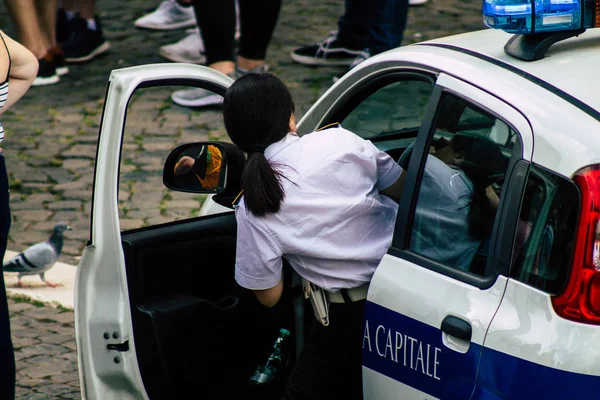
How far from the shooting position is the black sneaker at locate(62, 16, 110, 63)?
8836 millimetres

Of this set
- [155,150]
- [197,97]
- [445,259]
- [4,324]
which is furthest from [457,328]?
[197,97]

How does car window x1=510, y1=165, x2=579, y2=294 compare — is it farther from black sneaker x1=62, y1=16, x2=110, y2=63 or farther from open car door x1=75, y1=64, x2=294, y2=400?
black sneaker x1=62, y1=16, x2=110, y2=63

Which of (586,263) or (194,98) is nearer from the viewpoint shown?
(586,263)

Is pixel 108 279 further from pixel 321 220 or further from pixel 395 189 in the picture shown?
pixel 395 189

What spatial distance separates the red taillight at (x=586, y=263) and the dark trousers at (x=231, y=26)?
5.39m

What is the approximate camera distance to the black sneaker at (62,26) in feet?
28.9

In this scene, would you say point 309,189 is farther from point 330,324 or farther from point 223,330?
point 223,330

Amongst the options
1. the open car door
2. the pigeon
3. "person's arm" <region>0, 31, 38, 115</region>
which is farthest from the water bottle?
the pigeon

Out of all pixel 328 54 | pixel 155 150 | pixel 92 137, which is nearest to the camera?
pixel 155 150

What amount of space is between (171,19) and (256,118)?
6.96 metres

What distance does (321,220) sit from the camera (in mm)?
2816

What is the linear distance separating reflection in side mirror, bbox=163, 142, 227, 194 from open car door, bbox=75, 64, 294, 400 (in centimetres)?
22

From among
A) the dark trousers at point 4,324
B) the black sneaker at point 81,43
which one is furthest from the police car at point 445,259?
the black sneaker at point 81,43

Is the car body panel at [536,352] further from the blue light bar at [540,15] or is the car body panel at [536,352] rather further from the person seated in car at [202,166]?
the person seated in car at [202,166]
